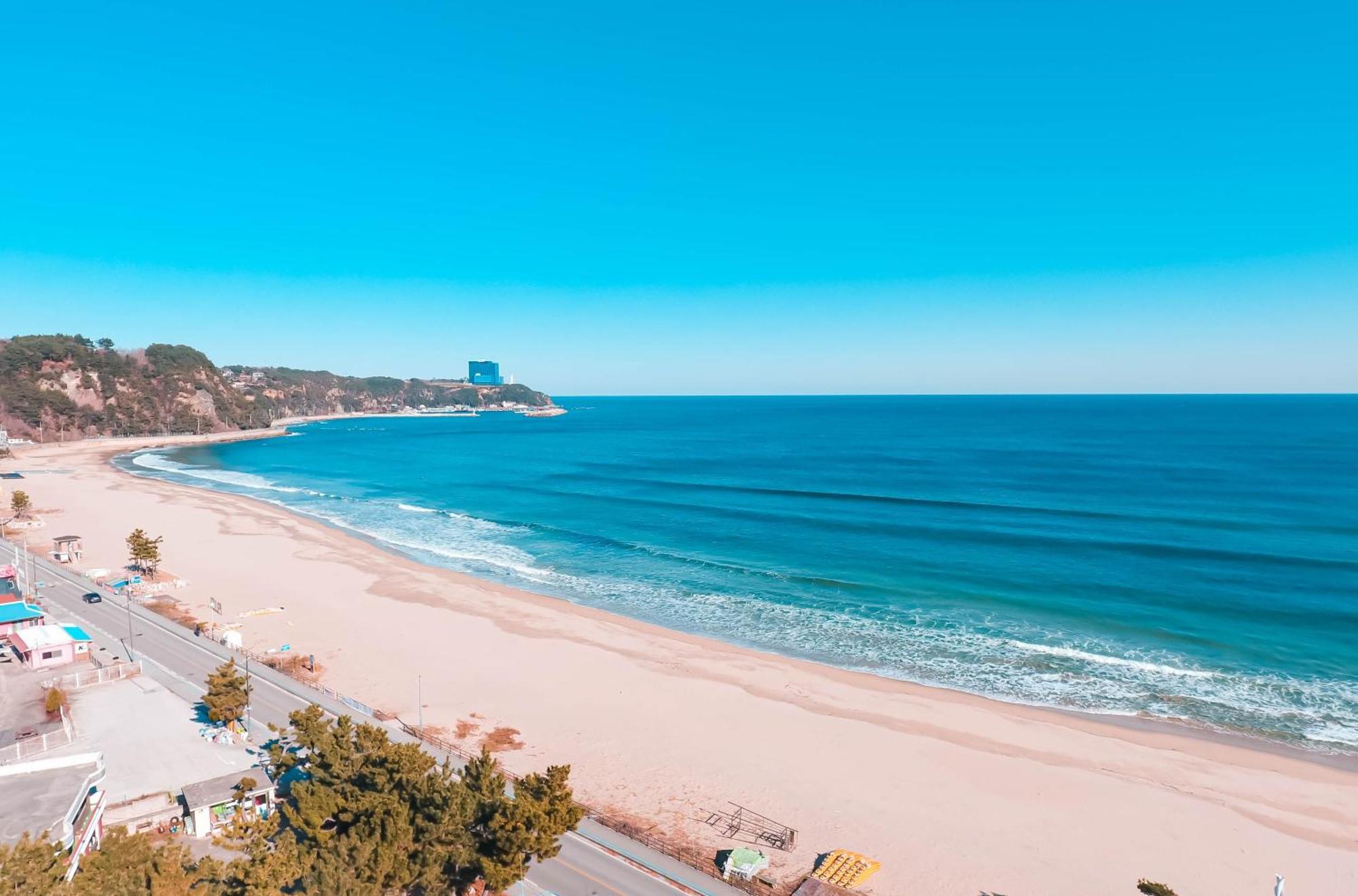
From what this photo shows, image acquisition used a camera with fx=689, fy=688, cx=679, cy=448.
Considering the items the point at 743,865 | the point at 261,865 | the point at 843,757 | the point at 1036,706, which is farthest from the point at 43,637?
the point at 1036,706

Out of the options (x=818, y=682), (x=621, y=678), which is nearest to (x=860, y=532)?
(x=818, y=682)

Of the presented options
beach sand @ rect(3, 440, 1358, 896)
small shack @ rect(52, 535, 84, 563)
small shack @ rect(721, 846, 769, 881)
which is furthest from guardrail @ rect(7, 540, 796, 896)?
small shack @ rect(52, 535, 84, 563)

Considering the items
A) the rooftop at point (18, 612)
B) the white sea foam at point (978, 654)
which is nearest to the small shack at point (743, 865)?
the white sea foam at point (978, 654)

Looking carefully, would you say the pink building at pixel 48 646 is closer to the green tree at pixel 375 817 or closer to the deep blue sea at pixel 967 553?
the green tree at pixel 375 817

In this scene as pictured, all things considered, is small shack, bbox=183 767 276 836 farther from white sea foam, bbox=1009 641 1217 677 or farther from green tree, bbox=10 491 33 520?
green tree, bbox=10 491 33 520

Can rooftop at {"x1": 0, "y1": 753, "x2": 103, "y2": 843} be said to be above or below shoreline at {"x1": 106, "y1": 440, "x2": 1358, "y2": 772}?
above

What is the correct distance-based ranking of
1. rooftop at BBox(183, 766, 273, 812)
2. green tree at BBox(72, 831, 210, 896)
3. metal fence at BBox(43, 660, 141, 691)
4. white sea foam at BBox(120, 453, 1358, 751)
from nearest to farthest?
green tree at BBox(72, 831, 210, 896) < rooftop at BBox(183, 766, 273, 812) < metal fence at BBox(43, 660, 141, 691) < white sea foam at BBox(120, 453, 1358, 751)

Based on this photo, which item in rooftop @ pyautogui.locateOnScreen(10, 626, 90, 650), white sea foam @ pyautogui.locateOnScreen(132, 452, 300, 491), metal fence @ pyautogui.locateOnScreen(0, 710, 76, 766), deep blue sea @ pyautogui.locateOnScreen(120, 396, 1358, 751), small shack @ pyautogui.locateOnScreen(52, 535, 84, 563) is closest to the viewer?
metal fence @ pyautogui.locateOnScreen(0, 710, 76, 766)
